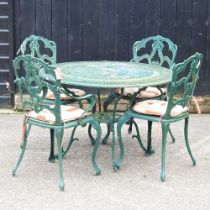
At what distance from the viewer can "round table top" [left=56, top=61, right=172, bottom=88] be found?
432 cm

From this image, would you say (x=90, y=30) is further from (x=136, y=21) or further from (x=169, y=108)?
(x=169, y=108)

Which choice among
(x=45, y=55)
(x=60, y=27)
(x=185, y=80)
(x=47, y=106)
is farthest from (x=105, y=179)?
(x=60, y=27)

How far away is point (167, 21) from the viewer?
6559 millimetres

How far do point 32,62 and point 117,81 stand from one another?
73 cm

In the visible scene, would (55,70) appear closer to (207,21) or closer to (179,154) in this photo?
(179,154)

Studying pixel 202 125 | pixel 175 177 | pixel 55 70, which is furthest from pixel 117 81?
pixel 202 125

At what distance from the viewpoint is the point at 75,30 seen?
6.58 m

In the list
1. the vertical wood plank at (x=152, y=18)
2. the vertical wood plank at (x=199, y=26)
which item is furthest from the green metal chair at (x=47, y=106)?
the vertical wood plank at (x=199, y=26)

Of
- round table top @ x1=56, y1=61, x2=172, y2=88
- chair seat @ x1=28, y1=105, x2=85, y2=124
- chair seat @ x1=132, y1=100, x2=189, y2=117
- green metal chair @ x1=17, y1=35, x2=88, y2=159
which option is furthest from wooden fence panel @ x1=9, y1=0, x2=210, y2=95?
chair seat @ x1=28, y1=105, x2=85, y2=124

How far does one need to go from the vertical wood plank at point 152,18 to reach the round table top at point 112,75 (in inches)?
55.0

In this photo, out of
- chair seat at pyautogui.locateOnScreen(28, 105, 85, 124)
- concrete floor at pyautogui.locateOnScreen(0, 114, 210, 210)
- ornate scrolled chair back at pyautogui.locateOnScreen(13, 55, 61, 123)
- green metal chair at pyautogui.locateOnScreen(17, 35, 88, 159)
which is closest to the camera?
concrete floor at pyautogui.locateOnScreen(0, 114, 210, 210)

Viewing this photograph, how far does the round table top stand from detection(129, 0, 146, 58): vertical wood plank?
1361 mm

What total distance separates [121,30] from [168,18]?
1.96ft

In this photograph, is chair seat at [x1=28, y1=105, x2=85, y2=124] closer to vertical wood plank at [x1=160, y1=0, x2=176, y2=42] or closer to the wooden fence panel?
the wooden fence panel
